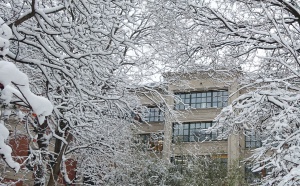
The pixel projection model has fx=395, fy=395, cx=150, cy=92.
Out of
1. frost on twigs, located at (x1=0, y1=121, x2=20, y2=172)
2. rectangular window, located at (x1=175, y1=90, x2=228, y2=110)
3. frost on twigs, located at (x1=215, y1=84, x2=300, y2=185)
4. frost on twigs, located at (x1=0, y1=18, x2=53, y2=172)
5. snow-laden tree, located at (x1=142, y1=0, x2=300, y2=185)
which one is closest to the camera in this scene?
frost on twigs, located at (x1=0, y1=18, x2=53, y2=172)

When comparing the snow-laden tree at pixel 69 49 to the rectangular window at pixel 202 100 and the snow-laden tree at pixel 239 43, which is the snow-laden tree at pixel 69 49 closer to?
the snow-laden tree at pixel 239 43

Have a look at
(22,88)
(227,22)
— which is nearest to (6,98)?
(22,88)

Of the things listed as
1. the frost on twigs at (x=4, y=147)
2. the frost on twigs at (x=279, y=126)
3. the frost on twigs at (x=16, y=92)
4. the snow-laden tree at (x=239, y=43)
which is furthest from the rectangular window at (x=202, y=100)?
the frost on twigs at (x=16, y=92)

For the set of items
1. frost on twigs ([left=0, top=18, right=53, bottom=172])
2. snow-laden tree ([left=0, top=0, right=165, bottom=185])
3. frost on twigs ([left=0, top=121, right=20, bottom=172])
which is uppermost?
snow-laden tree ([left=0, top=0, right=165, bottom=185])

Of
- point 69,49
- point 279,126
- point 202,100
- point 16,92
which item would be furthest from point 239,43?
point 202,100

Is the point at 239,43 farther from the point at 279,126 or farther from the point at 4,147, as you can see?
the point at 4,147

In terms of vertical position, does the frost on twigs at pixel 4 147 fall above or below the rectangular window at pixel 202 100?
below

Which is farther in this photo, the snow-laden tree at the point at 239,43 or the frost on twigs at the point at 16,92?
the snow-laden tree at the point at 239,43

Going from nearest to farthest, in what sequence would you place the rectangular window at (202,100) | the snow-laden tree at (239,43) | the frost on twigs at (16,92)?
the frost on twigs at (16,92), the snow-laden tree at (239,43), the rectangular window at (202,100)

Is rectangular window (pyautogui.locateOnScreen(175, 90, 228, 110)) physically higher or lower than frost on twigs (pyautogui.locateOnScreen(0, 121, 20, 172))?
higher

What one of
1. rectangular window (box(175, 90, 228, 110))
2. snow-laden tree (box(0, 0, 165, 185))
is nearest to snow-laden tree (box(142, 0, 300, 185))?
snow-laden tree (box(0, 0, 165, 185))

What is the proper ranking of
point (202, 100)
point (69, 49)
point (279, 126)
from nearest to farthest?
1. point (279, 126)
2. point (69, 49)
3. point (202, 100)

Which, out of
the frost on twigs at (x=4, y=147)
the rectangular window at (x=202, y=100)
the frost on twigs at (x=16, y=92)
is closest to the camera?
the frost on twigs at (x=16, y=92)

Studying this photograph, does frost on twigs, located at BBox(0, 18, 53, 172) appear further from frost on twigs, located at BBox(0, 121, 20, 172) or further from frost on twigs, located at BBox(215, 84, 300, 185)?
frost on twigs, located at BBox(215, 84, 300, 185)
